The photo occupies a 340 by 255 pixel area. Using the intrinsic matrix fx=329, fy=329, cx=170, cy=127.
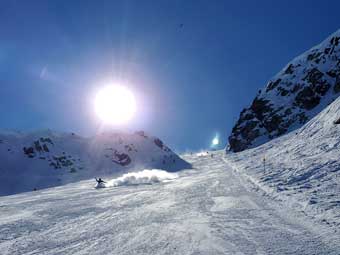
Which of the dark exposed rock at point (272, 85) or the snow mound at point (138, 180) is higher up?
the dark exposed rock at point (272, 85)

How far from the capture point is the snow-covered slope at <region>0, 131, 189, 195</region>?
216ft

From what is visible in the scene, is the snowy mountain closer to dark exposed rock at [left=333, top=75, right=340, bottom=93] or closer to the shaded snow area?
dark exposed rock at [left=333, top=75, right=340, bottom=93]

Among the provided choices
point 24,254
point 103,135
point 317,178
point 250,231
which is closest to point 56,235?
point 24,254

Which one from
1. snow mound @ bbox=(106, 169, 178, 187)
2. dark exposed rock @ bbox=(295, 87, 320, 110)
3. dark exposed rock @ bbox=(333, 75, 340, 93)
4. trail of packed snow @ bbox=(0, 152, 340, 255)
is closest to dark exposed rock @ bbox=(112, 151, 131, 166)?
snow mound @ bbox=(106, 169, 178, 187)

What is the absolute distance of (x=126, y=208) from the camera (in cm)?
1691

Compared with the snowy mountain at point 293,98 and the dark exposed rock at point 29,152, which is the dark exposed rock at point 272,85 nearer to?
the snowy mountain at point 293,98

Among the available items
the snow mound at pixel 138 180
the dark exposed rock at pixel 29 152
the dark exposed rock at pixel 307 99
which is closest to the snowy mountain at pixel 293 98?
the dark exposed rock at pixel 307 99

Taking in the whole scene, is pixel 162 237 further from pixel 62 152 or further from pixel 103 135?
pixel 103 135

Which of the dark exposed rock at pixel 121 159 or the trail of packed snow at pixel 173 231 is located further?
the dark exposed rock at pixel 121 159

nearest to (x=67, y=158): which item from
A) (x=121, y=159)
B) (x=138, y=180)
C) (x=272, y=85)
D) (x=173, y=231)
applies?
(x=121, y=159)

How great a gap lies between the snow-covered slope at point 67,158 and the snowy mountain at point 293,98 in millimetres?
19593

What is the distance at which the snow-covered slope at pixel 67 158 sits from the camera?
65938 millimetres

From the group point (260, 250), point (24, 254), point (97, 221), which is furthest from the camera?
point (97, 221)

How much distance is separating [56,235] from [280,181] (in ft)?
44.5
